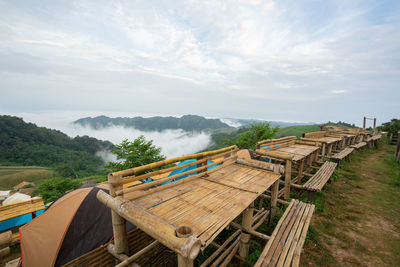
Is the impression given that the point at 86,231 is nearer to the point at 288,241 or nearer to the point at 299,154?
the point at 288,241

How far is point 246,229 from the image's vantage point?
135 inches

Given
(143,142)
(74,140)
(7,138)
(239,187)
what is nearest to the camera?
(239,187)

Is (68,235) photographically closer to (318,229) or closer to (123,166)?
(318,229)

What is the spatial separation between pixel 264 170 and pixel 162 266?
3295mm

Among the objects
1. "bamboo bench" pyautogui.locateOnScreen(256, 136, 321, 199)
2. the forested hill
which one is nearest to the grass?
the forested hill

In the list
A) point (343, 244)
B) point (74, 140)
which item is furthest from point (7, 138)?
point (343, 244)

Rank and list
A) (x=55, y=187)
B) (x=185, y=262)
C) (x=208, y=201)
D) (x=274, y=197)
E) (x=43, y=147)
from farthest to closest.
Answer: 1. (x=43, y=147)
2. (x=55, y=187)
3. (x=274, y=197)
4. (x=208, y=201)
5. (x=185, y=262)

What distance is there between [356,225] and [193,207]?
5.40m

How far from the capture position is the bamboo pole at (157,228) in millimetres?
1492

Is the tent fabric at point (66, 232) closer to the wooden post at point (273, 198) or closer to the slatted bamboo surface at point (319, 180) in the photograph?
the wooden post at point (273, 198)

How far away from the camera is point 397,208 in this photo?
5.82 meters

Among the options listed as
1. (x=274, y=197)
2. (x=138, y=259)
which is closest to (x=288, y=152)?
(x=274, y=197)


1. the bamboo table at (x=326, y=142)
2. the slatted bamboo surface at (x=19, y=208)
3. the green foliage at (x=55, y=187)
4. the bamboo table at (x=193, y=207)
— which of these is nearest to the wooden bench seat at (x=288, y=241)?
the bamboo table at (x=193, y=207)

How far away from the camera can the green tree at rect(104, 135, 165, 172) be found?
15.7 metres
